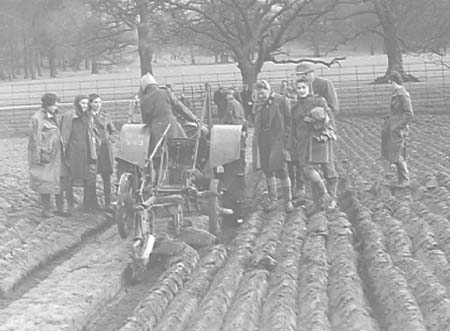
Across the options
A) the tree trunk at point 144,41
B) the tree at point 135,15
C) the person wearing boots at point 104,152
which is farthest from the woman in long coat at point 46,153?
the tree trunk at point 144,41

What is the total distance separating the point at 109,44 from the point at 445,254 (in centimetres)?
3290

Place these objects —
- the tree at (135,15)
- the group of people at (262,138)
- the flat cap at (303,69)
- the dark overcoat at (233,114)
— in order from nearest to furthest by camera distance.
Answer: the group of people at (262,138), the flat cap at (303,69), the dark overcoat at (233,114), the tree at (135,15)

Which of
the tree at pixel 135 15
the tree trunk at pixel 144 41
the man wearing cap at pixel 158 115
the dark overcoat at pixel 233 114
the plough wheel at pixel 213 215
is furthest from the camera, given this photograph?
the tree trunk at pixel 144 41

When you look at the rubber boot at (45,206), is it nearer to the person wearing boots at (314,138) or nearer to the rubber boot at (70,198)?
the rubber boot at (70,198)

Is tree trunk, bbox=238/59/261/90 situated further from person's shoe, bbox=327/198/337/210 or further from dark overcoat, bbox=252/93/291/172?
person's shoe, bbox=327/198/337/210

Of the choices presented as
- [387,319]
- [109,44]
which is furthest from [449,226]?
[109,44]

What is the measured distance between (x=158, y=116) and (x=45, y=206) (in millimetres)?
1930

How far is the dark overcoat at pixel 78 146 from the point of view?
38.1 ft

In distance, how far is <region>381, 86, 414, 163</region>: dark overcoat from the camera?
11.8 metres

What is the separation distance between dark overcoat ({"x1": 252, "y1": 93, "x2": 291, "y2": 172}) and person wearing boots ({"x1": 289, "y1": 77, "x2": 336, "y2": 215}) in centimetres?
27

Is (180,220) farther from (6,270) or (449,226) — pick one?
(449,226)

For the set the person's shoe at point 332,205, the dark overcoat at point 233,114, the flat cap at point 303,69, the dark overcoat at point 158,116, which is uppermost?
the flat cap at point 303,69

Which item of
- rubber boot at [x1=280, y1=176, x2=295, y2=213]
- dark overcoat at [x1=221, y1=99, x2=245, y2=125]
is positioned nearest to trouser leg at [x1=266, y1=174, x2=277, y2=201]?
rubber boot at [x1=280, y1=176, x2=295, y2=213]

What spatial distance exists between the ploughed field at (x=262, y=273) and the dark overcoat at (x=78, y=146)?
1.84 ft
